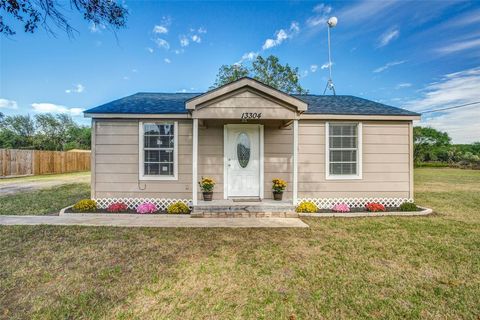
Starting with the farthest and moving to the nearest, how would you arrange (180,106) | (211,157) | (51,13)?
(180,106)
(211,157)
(51,13)

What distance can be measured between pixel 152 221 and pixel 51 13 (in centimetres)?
445

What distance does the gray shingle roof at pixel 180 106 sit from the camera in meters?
6.61

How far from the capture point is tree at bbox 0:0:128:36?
370cm

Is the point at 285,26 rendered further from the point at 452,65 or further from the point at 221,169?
the point at 452,65

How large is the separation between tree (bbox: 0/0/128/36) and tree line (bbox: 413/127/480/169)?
122 feet

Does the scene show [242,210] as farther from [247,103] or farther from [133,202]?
[133,202]

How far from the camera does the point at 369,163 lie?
691 cm

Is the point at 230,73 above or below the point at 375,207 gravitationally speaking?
above

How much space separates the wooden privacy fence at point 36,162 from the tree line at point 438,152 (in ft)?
140

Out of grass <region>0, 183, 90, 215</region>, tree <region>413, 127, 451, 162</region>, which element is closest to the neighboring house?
grass <region>0, 183, 90, 215</region>

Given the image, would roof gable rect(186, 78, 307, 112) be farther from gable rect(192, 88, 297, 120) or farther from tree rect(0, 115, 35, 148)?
tree rect(0, 115, 35, 148)

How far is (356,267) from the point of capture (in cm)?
318

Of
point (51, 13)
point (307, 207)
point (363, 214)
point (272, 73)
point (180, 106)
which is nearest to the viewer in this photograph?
point (51, 13)

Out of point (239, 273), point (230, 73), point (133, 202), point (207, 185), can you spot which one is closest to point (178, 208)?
point (207, 185)
